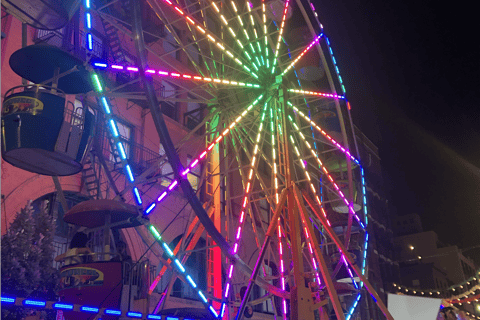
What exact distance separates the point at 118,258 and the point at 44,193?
6243 millimetres

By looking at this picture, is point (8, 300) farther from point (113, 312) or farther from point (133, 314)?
point (133, 314)

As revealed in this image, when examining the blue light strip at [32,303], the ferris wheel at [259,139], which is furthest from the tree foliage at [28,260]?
the blue light strip at [32,303]

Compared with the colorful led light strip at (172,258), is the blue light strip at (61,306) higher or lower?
lower

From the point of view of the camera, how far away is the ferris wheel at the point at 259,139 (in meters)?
9.10

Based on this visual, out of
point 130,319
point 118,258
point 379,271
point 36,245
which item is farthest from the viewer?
point 379,271

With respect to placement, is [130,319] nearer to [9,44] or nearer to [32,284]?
[32,284]

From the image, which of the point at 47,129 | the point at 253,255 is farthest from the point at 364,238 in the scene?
the point at 47,129

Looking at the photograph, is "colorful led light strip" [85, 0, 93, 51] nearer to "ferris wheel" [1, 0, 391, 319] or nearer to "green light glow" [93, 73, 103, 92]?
"ferris wheel" [1, 0, 391, 319]

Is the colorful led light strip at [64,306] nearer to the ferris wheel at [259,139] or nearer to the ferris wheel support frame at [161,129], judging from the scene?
the ferris wheel support frame at [161,129]

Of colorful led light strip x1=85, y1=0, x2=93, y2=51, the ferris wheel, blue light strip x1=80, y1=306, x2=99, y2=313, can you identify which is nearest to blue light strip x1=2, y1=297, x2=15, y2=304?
blue light strip x1=80, y1=306, x2=99, y2=313

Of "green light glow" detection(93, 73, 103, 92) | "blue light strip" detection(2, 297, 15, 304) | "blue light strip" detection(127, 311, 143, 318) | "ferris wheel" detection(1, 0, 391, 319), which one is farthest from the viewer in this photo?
"ferris wheel" detection(1, 0, 391, 319)

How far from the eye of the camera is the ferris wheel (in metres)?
9.10

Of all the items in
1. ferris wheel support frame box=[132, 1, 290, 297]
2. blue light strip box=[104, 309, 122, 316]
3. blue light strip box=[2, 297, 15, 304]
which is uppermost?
ferris wheel support frame box=[132, 1, 290, 297]

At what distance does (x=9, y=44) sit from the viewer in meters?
12.9
